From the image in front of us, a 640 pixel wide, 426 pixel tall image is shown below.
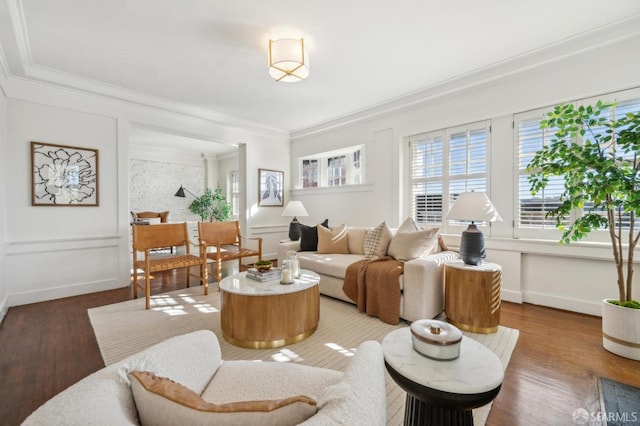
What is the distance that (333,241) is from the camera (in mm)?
4004

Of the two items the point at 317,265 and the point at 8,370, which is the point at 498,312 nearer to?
the point at 317,265

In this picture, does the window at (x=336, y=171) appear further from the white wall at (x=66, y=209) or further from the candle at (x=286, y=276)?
the candle at (x=286, y=276)

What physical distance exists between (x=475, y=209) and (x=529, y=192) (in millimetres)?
1094

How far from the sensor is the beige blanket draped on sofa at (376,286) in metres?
2.74

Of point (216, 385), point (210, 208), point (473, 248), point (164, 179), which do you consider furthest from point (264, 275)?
point (164, 179)

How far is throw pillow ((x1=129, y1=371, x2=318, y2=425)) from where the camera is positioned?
23.9 inches

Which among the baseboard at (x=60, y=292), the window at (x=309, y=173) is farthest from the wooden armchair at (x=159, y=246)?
the window at (x=309, y=173)

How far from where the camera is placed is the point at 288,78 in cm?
291

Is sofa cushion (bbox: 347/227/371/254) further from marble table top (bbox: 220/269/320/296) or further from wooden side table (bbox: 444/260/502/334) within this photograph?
wooden side table (bbox: 444/260/502/334)

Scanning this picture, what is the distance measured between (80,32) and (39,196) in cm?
205

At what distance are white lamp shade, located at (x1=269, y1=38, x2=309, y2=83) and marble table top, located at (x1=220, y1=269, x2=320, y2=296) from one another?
6.62 ft

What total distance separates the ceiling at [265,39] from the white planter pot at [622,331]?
2469 mm

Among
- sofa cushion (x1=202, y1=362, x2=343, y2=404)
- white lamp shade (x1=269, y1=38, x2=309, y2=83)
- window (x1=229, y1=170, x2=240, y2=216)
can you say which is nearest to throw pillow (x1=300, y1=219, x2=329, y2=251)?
white lamp shade (x1=269, y1=38, x2=309, y2=83)

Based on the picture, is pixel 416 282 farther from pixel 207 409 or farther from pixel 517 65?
pixel 517 65
